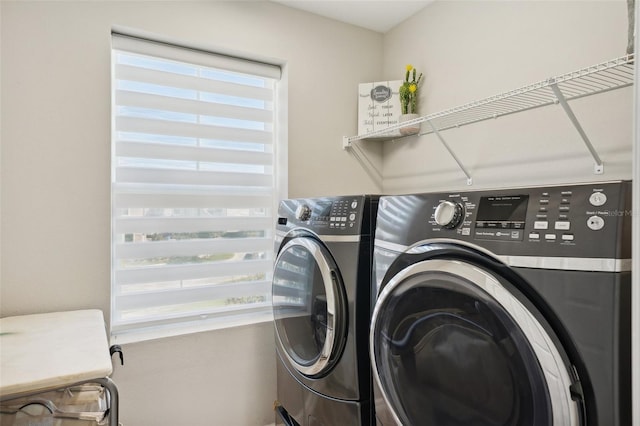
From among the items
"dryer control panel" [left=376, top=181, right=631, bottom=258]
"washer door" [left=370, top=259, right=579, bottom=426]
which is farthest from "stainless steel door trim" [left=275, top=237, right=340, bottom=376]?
"dryer control panel" [left=376, top=181, right=631, bottom=258]

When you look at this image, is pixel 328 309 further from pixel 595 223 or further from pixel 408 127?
pixel 408 127

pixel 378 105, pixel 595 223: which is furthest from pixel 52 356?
pixel 378 105

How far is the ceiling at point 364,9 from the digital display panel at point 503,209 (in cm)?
163

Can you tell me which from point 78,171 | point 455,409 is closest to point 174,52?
point 78,171

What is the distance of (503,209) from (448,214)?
0.43 ft

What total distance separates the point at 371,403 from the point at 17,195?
5.23ft

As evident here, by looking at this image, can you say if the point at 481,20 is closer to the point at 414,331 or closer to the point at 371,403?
the point at 414,331

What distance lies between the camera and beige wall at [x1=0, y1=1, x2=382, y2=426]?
5.04 ft

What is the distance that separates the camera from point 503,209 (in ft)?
2.90

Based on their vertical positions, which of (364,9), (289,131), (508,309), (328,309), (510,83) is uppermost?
(364,9)

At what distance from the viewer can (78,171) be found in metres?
1.64

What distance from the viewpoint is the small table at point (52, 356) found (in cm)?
86

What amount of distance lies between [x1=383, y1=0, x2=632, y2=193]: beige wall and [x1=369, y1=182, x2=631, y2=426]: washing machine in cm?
75

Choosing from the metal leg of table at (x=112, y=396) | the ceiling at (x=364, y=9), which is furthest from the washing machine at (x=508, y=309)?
the ceiling at (x=364, y=9)
